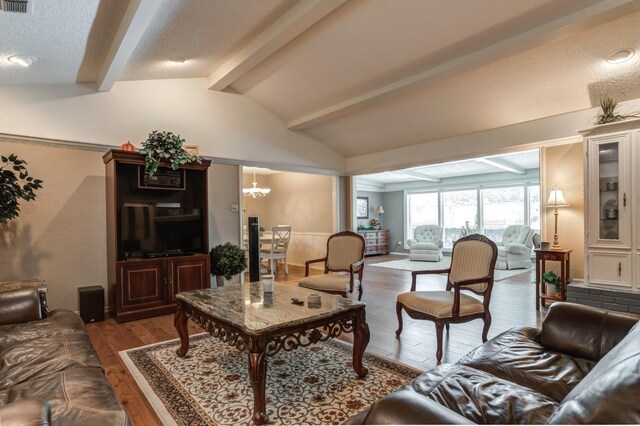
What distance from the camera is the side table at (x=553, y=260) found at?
420 cm

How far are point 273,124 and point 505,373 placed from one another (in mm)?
5316

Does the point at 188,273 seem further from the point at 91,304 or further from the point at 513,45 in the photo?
the point at 513,45

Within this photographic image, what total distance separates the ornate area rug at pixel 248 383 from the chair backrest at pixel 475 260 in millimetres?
1118

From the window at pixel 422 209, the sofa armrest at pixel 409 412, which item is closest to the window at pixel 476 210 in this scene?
the window at pixel 422 209

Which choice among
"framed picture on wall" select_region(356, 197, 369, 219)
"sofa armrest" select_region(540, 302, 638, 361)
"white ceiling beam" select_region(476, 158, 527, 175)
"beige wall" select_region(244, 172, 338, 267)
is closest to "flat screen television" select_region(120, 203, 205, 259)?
"beige wall" select_region(244, 172, 338, 267)

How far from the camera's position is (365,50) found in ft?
12.8

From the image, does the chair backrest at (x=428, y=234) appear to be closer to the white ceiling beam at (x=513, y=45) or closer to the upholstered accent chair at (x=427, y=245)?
the upholstered accent chair at (x=427, y=245)

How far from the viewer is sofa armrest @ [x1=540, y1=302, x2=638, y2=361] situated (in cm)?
179

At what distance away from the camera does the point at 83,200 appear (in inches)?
164

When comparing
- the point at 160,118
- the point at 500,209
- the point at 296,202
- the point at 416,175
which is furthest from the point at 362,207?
the point at 160,118

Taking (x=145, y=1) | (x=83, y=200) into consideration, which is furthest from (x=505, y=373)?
(x=83, y=200)

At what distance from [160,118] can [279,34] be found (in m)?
2.33

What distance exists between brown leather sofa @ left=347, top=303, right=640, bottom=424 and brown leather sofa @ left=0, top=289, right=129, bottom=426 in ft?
3.33

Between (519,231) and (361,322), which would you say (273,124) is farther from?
(519,231)
